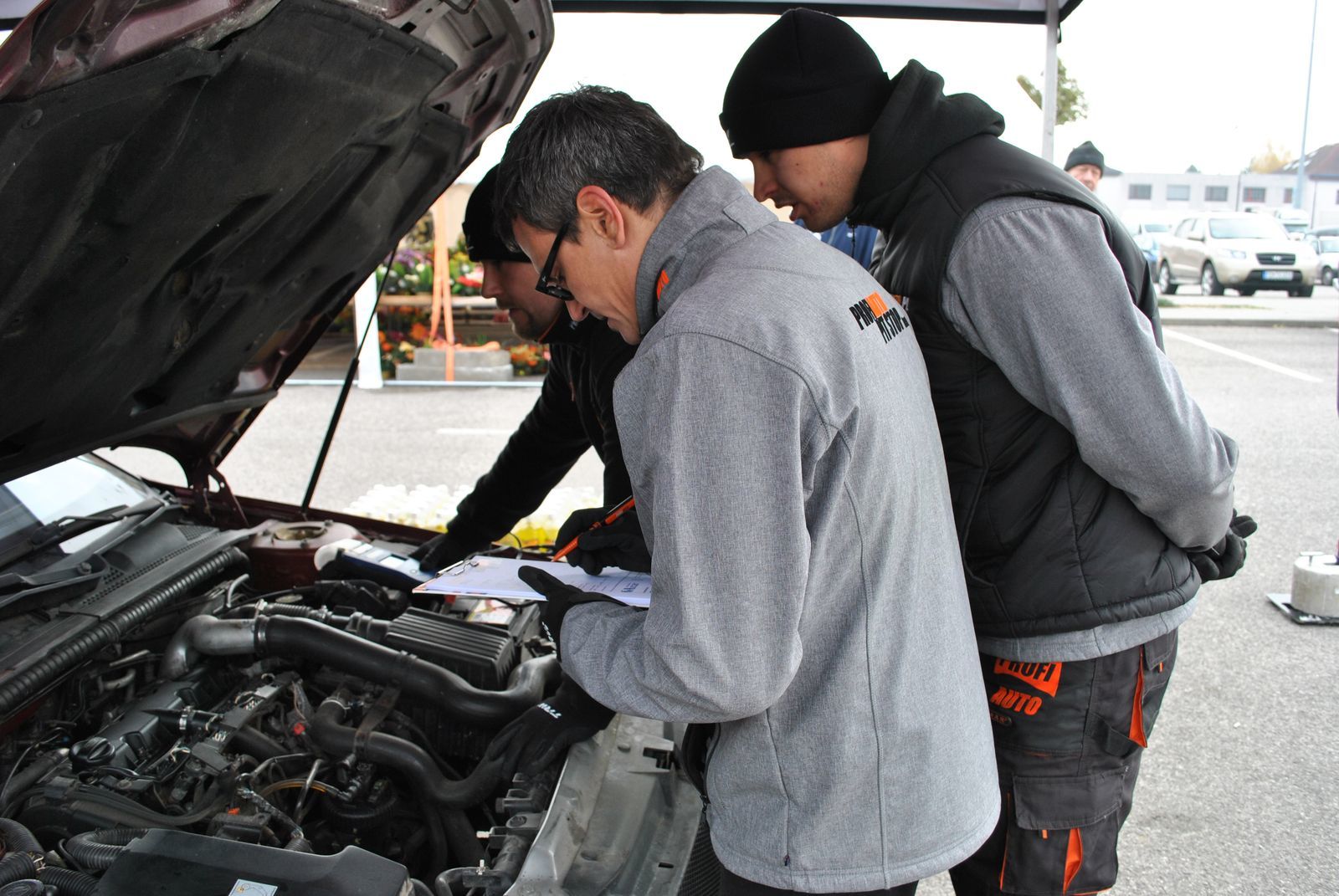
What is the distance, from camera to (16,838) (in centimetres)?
160

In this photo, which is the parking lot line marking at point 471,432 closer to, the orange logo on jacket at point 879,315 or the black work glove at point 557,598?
the black work glove at point 557,598

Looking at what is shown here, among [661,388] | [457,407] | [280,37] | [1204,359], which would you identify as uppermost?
[280,37]

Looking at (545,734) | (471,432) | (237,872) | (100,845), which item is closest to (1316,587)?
(545,734)

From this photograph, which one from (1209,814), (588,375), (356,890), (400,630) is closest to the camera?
(356,890)

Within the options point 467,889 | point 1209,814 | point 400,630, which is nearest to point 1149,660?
point 467,889

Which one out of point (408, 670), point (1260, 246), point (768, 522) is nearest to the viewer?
point (768, 522)

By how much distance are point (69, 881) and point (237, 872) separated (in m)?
0.26

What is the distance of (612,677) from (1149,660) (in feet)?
3.09

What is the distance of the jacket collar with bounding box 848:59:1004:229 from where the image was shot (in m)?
1.60

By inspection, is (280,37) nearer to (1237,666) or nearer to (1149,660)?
(1149,660)

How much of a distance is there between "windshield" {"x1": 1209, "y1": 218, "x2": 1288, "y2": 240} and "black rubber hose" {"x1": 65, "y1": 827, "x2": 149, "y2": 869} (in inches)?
722

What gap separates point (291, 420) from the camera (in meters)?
8.63

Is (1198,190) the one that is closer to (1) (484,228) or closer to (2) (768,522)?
(1) (484,228)

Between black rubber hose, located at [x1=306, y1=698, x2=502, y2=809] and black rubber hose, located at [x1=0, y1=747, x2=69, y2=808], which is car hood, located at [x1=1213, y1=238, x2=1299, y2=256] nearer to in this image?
black rubber hose, located at [x1=306, y1=698, x2=502, y2=809]
